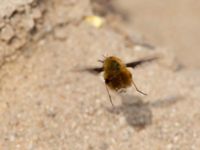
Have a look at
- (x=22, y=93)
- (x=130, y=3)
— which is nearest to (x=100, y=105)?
(x=22, y=93)

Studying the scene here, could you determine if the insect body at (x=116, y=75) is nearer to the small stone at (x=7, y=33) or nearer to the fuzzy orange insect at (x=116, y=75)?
the fuzzy orange insect at (x=116, y=75)

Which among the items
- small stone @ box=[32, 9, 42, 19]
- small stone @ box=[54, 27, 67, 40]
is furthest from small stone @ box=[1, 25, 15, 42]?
small stone @ box=[54, 27, 67, 40]

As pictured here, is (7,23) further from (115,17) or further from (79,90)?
(115,17)

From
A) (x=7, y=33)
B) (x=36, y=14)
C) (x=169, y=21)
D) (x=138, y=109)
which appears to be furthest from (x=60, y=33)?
(x=169, y=21)

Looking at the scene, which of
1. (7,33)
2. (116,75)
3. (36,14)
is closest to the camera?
(116,75)

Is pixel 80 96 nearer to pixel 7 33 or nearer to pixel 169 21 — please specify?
pixel 7 33

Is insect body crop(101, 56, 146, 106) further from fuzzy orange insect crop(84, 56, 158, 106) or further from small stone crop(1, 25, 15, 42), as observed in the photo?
small stone crop(1, 25, 15, 42)

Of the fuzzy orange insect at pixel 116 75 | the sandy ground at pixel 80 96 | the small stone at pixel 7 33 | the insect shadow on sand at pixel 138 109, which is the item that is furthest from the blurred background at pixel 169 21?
the fuzzy orange insect at pixel 116 75

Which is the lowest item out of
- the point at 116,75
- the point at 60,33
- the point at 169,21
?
the point at 169,21
